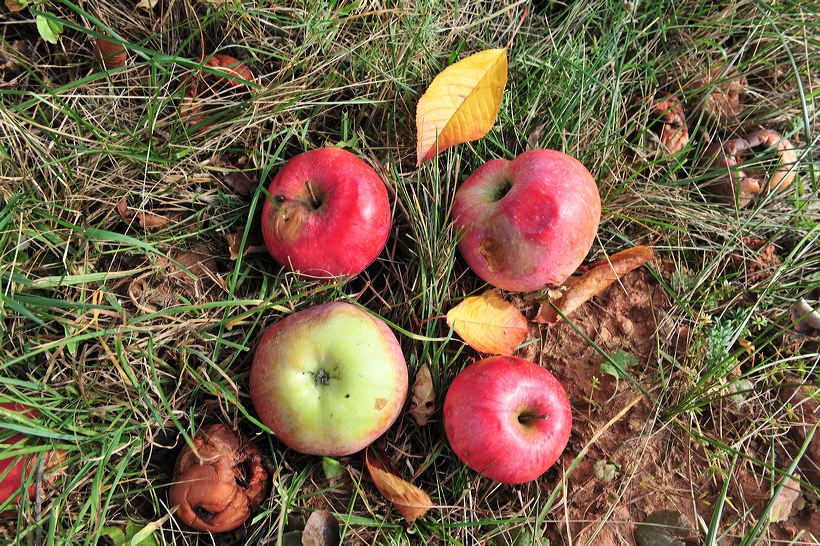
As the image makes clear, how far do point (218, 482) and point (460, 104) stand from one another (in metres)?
1.68

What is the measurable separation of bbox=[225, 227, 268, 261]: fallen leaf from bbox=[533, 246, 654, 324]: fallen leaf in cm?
117

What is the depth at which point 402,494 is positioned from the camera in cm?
199

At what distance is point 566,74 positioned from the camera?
254cm

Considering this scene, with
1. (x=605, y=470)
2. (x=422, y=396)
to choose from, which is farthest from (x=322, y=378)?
(x=605, y=470)

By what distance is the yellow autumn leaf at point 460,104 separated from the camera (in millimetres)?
2279

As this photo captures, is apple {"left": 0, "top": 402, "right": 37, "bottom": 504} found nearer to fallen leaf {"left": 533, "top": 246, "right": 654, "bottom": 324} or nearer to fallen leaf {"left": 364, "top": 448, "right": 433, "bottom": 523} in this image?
fallen leaf {"left": 364, "top": 448, "right": 433, "bottom": 523}

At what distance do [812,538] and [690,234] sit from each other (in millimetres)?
1241

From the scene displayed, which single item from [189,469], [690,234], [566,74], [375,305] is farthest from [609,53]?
[189,469]

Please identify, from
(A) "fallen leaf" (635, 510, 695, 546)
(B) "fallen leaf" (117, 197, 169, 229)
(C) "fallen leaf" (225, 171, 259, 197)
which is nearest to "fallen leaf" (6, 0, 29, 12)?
(B) "fallen leaf" (117, 197, 169, 229)

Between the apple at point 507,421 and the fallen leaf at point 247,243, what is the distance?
96 cm

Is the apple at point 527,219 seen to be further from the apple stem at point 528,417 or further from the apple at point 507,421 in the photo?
the apple stem at point 528,417

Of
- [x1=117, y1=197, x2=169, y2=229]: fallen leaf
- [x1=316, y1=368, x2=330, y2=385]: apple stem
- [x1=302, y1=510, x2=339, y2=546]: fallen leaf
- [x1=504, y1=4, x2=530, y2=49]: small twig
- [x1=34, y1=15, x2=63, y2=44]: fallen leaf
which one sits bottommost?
[x1=302, y1=510, x2=339, y2=546]: fallen leaf

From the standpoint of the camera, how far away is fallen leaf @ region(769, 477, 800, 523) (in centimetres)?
213

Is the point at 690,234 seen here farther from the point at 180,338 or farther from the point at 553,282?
the point at 180,338
